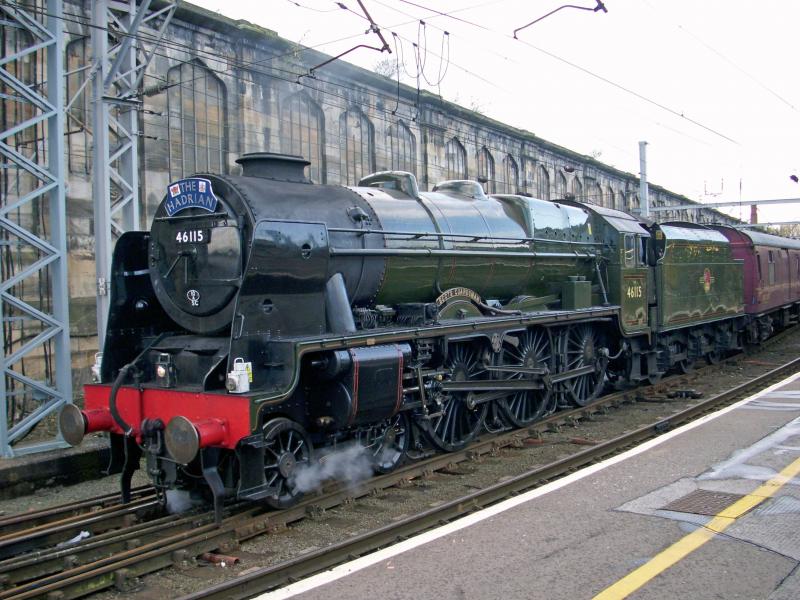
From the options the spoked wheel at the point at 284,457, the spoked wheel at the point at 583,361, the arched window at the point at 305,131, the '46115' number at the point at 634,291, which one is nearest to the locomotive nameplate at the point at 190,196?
the spoked wheel at the point at 284,457

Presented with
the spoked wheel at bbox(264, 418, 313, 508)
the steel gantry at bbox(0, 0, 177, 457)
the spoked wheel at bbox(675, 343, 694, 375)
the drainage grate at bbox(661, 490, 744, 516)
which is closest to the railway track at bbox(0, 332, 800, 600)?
the spoked wheel at bbox(264, 418, 313, 508)

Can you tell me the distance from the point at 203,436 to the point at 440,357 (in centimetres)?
305

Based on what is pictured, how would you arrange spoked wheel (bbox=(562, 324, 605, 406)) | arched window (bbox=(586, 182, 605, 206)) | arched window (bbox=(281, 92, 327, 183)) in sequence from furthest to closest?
arched window (bbox=(586, 182, 605, 206)) → arched window (bbox=(281, 92, 327, 183)) → spoked wheel (bbox=(562, 324, 605, 406))

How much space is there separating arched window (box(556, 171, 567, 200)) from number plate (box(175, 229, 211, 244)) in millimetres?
25062

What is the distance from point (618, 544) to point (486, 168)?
2023 centimetres

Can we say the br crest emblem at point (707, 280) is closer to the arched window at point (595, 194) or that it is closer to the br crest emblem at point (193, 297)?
the br crest emblem at point (193, 297)

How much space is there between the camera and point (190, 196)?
A: 20.5 feet

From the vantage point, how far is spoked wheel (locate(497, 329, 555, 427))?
8.89 metres

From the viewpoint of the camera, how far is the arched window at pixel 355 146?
17.2m

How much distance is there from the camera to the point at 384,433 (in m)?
6.98

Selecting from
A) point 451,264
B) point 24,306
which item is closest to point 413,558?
point 451,264

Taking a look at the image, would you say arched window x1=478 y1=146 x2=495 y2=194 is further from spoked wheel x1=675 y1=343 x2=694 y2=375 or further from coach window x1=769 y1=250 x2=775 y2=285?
spoked wheel x1=675 y1=343 x2=694 y2=375

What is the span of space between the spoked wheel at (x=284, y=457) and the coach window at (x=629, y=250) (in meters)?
7.22

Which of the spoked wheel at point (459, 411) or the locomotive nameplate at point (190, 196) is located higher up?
the locomotive nameplate at point (190, 196)
